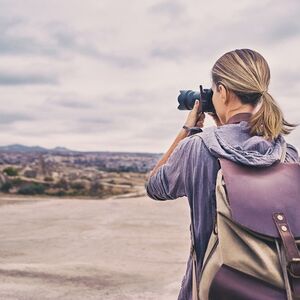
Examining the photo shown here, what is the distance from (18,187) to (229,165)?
2566cm

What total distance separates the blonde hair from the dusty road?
394cm

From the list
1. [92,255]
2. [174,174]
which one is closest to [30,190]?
[92,255]

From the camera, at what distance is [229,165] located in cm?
187

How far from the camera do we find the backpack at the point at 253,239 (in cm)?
170

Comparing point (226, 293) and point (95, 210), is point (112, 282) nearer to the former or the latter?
point (226, 293)

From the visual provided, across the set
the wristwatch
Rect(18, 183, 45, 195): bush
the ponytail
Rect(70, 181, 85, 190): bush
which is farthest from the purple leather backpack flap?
Rect(70, 181, 85, 190): bush

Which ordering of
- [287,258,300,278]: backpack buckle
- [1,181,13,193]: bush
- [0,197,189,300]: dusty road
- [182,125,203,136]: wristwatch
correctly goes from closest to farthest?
1. [287,258,300,278]: backpack buckle
2. [182,125,203,136]: wristwatch
3. [0,197,189,300]: dusty road
4. [1,181,13,193]: bush

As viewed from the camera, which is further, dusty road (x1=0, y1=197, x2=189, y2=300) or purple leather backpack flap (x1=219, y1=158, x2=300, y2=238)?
dusty road (x1=0, y1=197, x2=189, y2=300)

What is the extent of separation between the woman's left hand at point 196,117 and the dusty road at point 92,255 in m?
3.65

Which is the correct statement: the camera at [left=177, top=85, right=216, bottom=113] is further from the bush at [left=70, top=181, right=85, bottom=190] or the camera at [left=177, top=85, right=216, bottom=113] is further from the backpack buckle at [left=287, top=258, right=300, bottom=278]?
the bush at [left=70, top=181, right=85, bottom=190]

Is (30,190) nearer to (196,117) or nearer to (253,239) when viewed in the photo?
(196,117)

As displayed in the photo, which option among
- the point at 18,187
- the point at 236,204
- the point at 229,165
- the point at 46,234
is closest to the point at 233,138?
the point at 229,165

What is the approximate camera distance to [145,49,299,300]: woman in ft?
6.33

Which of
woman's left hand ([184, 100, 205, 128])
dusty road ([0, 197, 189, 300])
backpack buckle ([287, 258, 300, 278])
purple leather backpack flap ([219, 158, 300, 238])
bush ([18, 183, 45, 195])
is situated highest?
woman's left hand ([184, 100, 205, 128])
